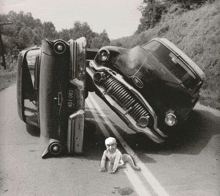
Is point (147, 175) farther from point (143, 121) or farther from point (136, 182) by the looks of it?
point (143, 121)

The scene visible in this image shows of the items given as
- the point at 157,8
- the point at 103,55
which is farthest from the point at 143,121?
Result: the point at 157,8

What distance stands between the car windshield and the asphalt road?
1.22m

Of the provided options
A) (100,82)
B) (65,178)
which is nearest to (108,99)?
(100,82)

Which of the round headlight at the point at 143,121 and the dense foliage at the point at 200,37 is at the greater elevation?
the round headlight at the point at 143,121

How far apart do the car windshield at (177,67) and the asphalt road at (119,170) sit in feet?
4.02

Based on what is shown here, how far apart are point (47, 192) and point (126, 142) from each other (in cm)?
258

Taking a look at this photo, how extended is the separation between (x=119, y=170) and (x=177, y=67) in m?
2.79

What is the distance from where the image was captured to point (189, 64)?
7.18 m

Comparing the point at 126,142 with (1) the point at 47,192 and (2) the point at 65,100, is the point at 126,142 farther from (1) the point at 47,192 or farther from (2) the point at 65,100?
(1) the point at 47,192

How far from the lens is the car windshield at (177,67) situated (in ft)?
22.6

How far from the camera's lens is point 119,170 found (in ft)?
17.4

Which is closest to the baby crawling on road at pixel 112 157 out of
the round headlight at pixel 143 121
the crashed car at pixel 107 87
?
the crashed car at pixel 107 87

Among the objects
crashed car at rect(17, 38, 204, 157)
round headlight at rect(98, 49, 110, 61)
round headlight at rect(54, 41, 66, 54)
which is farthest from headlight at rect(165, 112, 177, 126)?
round headlight at rect(54, 41, 66, 54)

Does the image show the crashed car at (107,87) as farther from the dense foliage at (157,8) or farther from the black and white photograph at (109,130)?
the dense foliage at (157,8)
